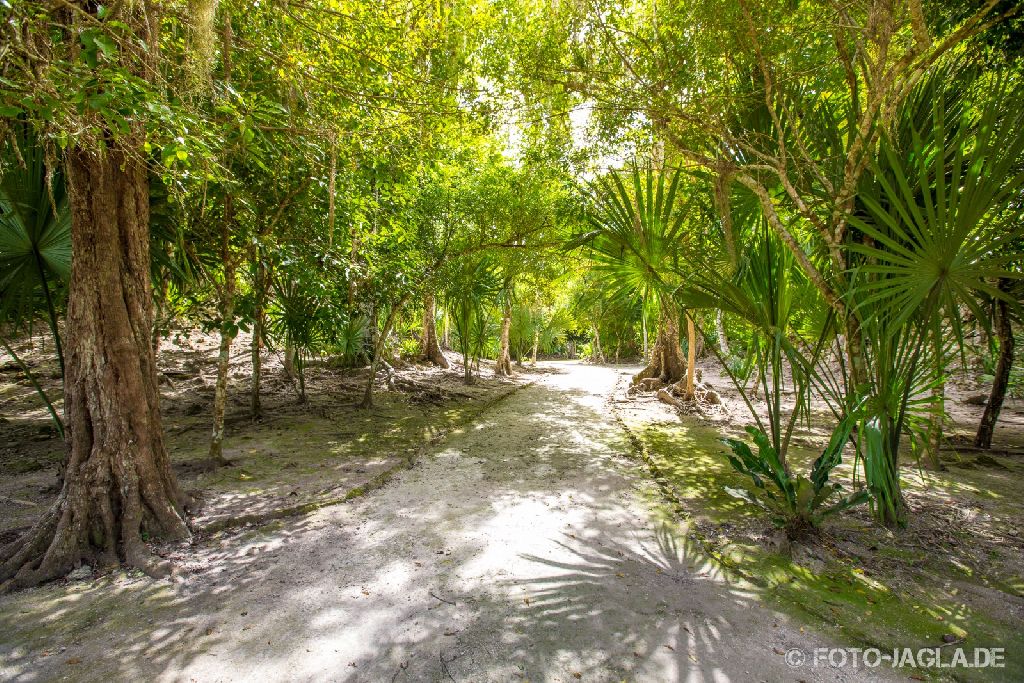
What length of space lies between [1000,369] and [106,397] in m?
8.79

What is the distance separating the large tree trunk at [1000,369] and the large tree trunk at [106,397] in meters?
8.14

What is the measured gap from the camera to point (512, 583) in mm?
2459

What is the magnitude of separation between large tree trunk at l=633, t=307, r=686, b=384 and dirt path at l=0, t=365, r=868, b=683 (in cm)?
820

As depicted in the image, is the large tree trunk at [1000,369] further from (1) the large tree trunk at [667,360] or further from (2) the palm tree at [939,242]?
(1) the large tree trunk at [667,360]

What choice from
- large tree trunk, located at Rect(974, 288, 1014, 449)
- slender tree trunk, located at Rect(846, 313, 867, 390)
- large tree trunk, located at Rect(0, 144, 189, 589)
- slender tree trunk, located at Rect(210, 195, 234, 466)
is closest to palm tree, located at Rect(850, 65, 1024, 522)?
slender tree trunk, located at Rect(846, 313, 867, 390)

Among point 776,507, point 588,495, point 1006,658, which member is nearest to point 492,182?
point 588,495

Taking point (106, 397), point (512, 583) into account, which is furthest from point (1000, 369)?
point (106, 397)

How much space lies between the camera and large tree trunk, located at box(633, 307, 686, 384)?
11.1 m

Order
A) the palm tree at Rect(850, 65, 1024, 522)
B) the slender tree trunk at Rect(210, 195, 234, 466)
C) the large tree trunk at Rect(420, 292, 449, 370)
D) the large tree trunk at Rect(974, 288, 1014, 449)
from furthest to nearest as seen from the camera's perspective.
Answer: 1. the large tree trunk at Rect(420, 292, 449, 370)
2. the large tree trunk at Rect(974, 288, 1014, 449)
3. the slender tree trunk at Rect(210, 195, 234, 466)
4. the palm tree at Rect(850, 65, 1024, 522)

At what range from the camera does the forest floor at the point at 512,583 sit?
187cm

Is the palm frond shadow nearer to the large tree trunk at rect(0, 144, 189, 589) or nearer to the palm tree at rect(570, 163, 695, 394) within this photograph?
the palm tree at rect(570, 163, 695, 394)

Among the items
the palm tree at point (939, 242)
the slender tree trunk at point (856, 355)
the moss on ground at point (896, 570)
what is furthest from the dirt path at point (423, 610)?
the slender tree trunk at point (856, 355)

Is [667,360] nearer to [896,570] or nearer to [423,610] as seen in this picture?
[896,570]

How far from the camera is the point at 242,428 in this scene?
6.05m
